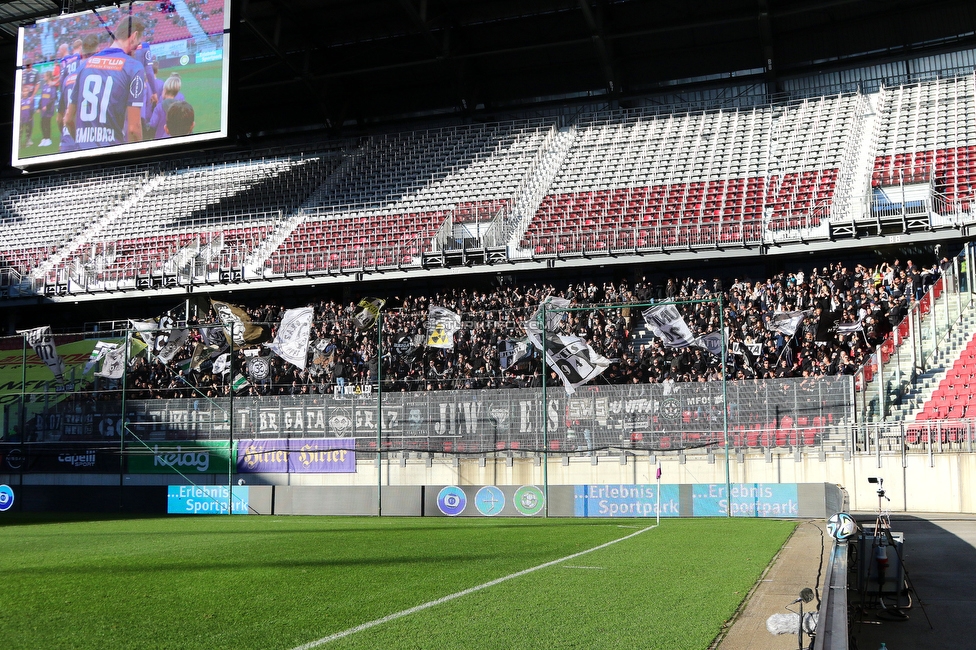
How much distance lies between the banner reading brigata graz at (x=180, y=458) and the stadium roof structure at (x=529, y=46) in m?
18.2

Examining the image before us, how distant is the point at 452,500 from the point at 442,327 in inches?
204

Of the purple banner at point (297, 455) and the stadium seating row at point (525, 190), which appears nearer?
the purple banner at point (297, 455)

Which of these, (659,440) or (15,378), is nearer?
(659,440)

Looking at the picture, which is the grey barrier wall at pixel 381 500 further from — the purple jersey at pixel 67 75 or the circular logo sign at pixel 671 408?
the purple jersey at pixel 67 75

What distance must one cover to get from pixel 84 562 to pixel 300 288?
27097 mm

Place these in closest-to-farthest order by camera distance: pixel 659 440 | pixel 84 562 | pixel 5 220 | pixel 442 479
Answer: pixel 84 562, pixel 659 440, pixel 442 479, pixel 5 220

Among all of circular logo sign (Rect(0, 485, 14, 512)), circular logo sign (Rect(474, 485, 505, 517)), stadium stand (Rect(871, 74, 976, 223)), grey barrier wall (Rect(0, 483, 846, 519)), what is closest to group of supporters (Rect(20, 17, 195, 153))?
circular logo sign (Rect(0, 485, 14, 512))

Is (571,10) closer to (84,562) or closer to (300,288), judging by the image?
(300,288)

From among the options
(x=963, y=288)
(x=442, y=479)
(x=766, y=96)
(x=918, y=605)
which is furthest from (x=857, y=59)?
(x=918, y=605)

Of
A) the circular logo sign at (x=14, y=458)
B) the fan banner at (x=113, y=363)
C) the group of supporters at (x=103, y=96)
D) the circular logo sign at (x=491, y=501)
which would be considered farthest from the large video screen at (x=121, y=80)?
the circular logo sign at (x=491, y=501)

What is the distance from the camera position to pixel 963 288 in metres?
27.2

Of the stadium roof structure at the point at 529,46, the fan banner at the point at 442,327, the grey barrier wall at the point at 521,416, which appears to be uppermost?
the stadium roof structure at the point at 529,46

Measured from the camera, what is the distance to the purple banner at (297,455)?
26.1m

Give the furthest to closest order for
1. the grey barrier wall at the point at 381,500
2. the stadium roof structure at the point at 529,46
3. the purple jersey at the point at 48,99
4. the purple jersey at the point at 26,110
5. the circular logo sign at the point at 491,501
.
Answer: the stadium roof structure at the point at 529,46 → the purple jersey at the point at 26,110 → the purple jersey at the point at 48,99 → the circular logo sign at the point at 491,501 → the grey barrier wall at the point at 381,500
